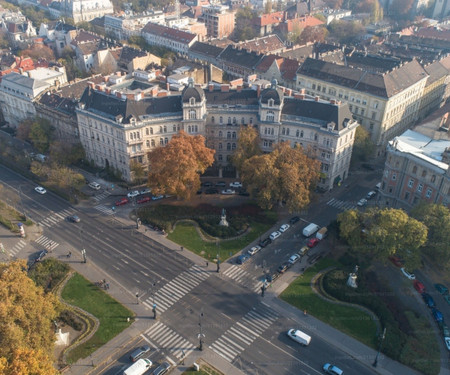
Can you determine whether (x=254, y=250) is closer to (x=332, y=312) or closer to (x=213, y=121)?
(x=332, y=312)

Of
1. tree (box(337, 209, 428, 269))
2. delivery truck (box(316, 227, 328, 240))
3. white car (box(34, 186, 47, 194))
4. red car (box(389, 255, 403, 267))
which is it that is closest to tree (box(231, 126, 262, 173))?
delivery truck (box(316, 227, 328, 240))

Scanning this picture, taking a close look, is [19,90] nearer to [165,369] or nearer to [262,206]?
[262,206]

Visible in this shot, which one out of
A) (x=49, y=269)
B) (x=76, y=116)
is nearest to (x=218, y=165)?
(x=76, y=116)

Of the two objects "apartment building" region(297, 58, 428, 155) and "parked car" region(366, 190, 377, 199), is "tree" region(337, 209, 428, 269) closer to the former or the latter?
"parked car" region(366, 190, 377, 199)

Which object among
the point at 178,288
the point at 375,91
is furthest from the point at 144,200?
the point at 375,91

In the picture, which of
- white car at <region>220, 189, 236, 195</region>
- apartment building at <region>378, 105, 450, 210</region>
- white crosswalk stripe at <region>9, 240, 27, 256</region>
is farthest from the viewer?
white car at <region>220, 189, 236, 195</region>

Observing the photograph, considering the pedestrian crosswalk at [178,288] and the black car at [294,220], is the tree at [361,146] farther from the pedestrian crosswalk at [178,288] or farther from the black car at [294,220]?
the pedestrian crosswalk at [178,288]
